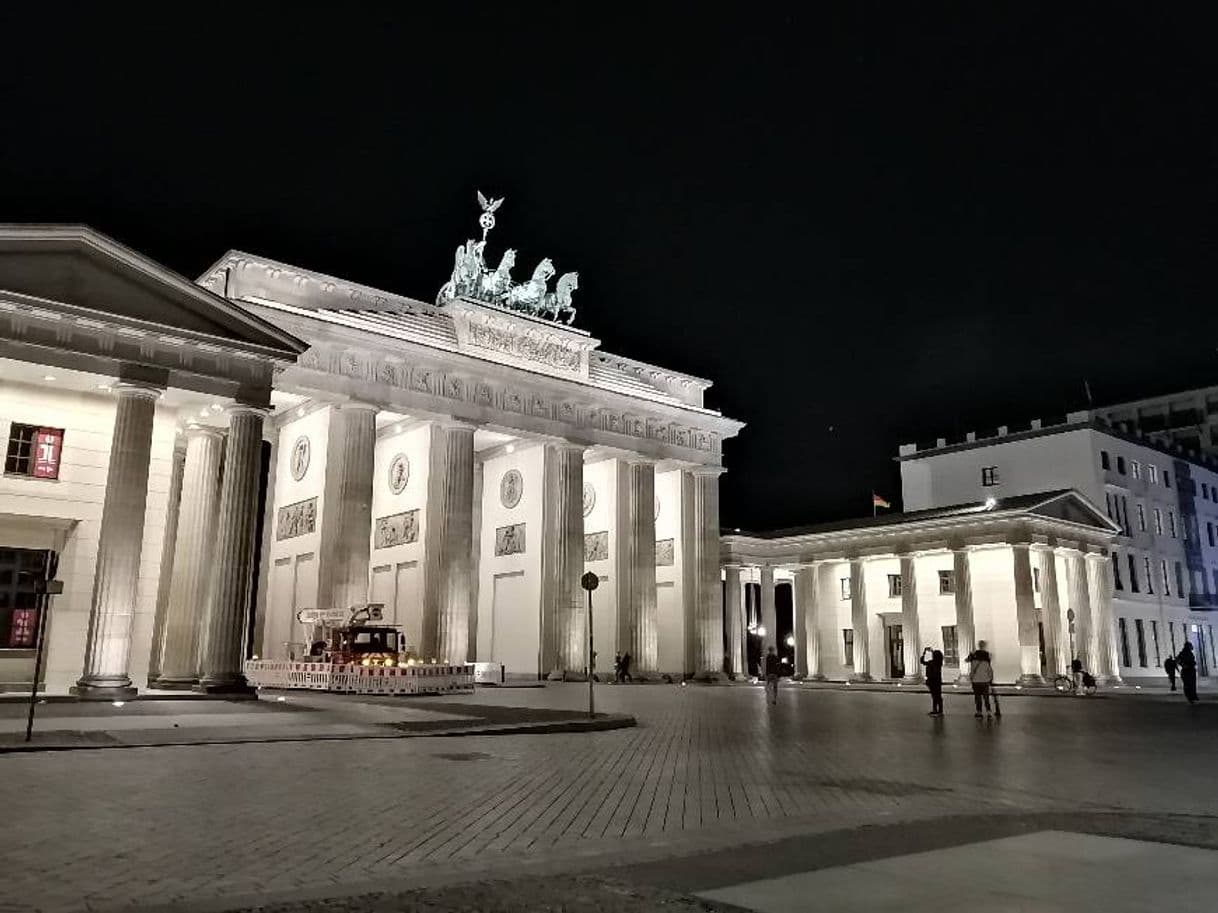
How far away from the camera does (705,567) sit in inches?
1977

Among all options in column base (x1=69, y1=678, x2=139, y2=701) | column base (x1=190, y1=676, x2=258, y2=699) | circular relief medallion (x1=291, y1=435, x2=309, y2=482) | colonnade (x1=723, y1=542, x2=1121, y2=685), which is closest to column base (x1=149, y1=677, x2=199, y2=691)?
column base (x1=190, y1=676, x2=258, y2=699)

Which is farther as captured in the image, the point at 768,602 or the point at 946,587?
the point at 768,602

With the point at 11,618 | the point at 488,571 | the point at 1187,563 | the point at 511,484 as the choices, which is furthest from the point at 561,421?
the point at 1187,563

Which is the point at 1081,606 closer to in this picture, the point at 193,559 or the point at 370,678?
the point at 370,678

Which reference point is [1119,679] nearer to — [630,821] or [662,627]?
[662,627]

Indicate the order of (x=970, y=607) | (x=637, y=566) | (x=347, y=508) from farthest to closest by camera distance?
(x=970, y=607)
(x=637, y=566)
(x=347, y=508)

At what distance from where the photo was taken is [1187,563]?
66.1 metres

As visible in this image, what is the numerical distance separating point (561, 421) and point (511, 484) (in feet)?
17.3

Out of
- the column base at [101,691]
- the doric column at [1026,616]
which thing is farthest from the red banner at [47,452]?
the doric column at [1026,616]

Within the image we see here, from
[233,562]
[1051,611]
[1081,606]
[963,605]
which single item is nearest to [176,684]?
[233,562]

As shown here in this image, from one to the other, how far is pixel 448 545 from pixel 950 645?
33754mm

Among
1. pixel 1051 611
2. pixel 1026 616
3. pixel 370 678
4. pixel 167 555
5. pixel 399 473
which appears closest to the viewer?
pixel 370 678

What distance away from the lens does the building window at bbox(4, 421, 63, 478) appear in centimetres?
2588

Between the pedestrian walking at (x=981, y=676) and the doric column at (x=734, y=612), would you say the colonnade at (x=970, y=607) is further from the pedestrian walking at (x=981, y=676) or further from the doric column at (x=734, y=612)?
the pedestrian walking at (x=981, y=676)
